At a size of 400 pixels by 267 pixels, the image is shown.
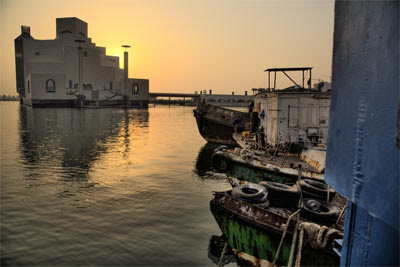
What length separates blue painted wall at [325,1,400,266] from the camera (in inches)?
74.1

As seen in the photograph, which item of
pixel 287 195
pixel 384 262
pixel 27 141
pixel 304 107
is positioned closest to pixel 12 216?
pixel 287 195

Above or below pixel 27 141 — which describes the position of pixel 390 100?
above

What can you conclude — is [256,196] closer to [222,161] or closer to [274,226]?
[274,226]

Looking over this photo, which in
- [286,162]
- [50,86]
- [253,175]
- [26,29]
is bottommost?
[253,175]

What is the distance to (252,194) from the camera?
9594 millimetres

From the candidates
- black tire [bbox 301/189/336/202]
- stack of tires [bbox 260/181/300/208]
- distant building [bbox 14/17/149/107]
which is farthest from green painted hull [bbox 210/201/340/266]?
distant building [bbox 14/17/149/107]

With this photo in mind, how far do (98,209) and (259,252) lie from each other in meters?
8.11

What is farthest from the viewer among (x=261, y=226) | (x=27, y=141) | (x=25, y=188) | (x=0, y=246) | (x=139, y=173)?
(x=27, y=141)

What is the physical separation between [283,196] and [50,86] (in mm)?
120701

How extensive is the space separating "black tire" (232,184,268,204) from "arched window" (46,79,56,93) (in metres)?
118

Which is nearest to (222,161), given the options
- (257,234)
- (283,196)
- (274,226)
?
(283,196)

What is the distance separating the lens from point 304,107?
55.5ft

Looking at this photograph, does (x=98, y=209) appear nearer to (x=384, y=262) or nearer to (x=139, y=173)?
(x=139, y=173)

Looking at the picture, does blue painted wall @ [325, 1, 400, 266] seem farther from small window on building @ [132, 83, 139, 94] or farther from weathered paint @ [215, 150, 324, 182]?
small window on building @ [132, 83, 139, 94]
